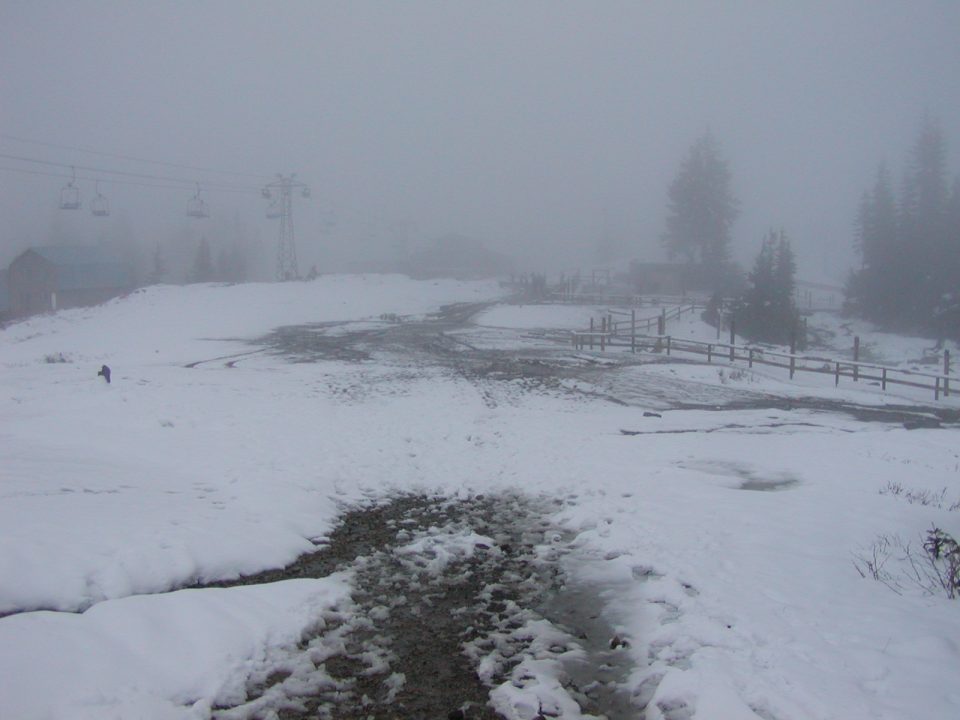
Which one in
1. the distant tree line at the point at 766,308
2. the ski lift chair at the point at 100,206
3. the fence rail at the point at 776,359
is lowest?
the fence rail at the point at 776,359

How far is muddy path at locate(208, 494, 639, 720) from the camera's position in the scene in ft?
17.4

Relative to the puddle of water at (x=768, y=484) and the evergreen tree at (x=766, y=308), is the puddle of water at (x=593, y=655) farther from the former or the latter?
the evergreen tree at (x=766, y=308)

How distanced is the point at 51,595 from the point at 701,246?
265 feet

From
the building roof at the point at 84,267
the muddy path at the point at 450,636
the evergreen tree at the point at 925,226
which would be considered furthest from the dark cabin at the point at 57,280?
the evergreen tree at the point at 925,226

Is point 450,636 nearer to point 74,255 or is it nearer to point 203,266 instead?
point 74,255

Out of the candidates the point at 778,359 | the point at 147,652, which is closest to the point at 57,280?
the point at 778,359

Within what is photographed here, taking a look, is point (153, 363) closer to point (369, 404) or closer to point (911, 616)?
point (369, 404)

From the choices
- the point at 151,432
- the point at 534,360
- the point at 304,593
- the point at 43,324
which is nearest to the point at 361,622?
the point at 304,593

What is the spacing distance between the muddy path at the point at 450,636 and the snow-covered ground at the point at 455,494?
0.27 metres

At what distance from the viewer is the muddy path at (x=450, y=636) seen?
5309 millimetres

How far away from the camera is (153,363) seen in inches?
1094

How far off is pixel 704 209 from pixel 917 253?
92.6 feet

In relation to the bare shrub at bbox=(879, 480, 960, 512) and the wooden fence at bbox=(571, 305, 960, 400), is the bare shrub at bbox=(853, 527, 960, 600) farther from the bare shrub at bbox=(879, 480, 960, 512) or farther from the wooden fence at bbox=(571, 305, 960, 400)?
the wooden fence at bbox=(571, 305, 960, 400)

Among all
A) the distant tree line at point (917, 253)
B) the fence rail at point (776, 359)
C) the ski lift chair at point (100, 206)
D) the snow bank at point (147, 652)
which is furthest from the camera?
the ski lift chair at point (100, 206)
